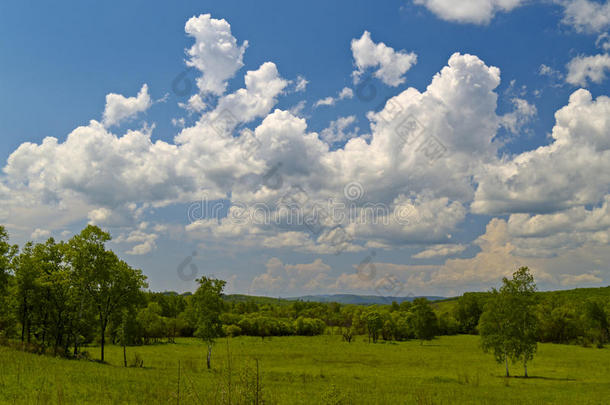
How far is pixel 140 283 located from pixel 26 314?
15033 millimetres

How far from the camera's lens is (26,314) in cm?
5341

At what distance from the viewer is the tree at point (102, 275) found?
171ft

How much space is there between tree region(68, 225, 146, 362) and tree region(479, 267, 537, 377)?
50018 millimetres

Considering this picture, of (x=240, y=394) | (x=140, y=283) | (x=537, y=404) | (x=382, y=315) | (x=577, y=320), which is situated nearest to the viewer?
(x=240, y=394)

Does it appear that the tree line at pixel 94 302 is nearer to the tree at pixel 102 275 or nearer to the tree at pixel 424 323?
the tree at pixel 102 275

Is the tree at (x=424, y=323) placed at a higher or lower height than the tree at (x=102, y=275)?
lower

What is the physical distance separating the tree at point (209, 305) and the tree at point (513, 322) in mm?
38429

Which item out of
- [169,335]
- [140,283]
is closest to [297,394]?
[140,283]

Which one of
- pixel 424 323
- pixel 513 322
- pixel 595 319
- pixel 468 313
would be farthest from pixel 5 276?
pixel 468 313

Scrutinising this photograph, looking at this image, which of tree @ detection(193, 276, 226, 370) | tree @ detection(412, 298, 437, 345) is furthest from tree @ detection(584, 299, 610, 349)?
tree @ detection(193, 276, 226, 370)

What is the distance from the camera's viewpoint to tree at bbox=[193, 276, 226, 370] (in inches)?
2208

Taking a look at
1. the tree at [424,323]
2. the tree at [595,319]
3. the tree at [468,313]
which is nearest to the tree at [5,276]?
the tree at [424,323]

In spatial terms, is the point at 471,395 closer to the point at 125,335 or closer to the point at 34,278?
the point at 125,335

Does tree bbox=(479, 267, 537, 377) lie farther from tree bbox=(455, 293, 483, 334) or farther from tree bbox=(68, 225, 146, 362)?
tree bbox=(455, 293, 483, 334)
